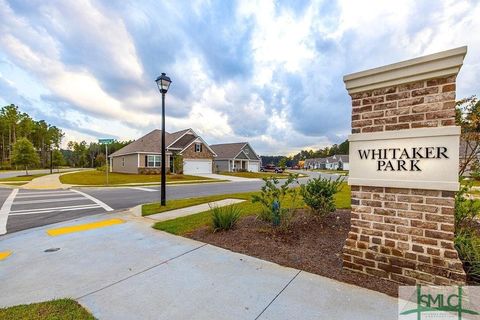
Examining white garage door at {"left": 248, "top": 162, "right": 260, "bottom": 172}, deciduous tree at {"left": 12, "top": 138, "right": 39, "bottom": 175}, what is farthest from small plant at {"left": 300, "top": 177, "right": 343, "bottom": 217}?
white garage door at {"left": 248, "top": 162, "right": 260, "bottom": 172}

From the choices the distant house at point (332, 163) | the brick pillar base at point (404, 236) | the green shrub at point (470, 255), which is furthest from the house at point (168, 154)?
the distant house at point (332, 163)

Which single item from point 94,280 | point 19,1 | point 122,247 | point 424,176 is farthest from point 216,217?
point 19,1

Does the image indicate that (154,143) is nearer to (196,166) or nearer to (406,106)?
(196,166)

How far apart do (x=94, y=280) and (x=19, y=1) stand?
9626mm

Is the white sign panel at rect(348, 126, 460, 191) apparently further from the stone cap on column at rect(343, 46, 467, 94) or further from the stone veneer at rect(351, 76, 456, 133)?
the stone cap on column at rect(343, 46, 467, 94)

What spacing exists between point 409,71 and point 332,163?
9404 centimetres

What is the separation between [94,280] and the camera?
3.27 meters

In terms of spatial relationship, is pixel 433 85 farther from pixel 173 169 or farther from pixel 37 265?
pixel 173 169

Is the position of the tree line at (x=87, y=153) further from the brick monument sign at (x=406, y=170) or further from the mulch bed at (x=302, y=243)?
the brick monument sign at (x=406, y=170)

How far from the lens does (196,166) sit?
114 ft

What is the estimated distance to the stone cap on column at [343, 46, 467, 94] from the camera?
2.63 metres

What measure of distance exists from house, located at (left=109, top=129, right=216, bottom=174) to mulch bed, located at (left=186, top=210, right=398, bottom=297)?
86.3ft

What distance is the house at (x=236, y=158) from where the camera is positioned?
43719 millimetres

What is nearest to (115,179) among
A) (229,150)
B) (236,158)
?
(236,158)
